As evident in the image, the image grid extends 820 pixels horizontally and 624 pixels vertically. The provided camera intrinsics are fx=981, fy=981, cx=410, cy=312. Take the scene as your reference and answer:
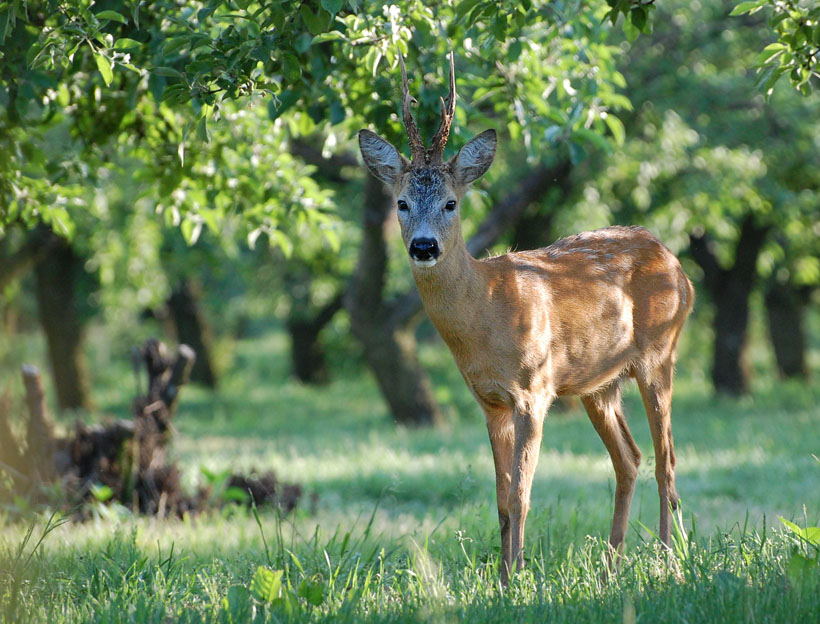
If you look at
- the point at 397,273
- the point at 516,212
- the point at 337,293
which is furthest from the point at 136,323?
the point at 516,212

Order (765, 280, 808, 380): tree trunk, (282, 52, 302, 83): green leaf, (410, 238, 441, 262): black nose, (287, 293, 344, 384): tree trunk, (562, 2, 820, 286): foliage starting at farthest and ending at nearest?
(287, 293, 344, 384): tree trunk
(765, 280, 808, 380): tree trunk
(562, 2, 820, 286): foliage
(282, 52, 302, 83): green leaf
(410, 238, 441, 262): black nose

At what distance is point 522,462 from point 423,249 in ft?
3.78

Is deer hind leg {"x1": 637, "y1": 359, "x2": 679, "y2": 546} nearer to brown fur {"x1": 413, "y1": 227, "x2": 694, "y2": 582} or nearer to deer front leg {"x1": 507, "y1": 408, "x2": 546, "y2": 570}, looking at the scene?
brown fur {"x1": 413, "y1": 227, "x2": 694, "y2": 582}

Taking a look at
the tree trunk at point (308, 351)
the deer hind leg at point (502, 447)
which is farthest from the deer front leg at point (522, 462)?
the tree trunk at point (308, 351)

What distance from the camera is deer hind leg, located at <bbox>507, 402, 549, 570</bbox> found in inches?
185

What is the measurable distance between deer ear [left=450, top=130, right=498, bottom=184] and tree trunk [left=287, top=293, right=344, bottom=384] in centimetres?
1603

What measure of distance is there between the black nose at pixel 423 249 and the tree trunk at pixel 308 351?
16.4 meters

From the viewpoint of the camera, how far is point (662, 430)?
18.0ft

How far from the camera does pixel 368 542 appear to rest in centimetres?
570

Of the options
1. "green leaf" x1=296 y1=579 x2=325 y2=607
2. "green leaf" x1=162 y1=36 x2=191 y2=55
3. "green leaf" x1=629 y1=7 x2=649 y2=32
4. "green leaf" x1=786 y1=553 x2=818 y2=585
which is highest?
"green leaf" x1=629 y1=7 x2=649 y2=32

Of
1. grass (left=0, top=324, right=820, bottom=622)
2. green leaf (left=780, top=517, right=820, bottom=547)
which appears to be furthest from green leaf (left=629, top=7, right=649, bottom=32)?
green leaf (left=780, top=517, right=820, bottom=547)

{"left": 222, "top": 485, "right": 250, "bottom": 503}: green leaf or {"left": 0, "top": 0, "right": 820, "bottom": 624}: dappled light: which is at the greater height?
{"left": 0, "top": 0, "right": 820, "bottom": 624}: dappled light

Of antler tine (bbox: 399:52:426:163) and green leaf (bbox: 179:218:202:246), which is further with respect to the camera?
green leaf (bbox: 179:218:202:246)

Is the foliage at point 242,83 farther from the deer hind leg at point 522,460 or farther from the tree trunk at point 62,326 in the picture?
the tree trunk at point 62,326
